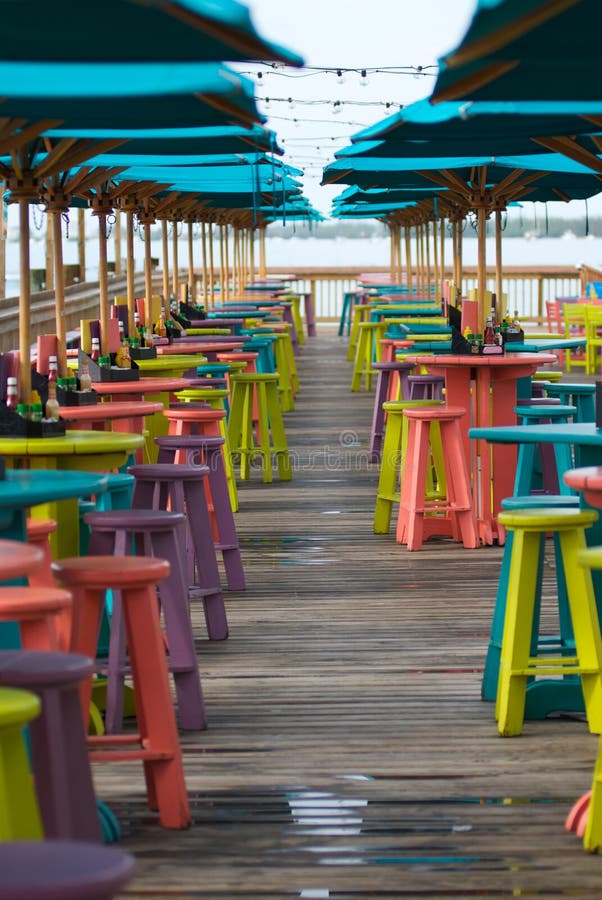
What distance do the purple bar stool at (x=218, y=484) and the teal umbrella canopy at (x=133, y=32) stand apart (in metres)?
2.93

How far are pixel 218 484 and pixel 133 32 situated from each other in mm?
3406

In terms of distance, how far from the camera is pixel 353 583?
22.9 ft

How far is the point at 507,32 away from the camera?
298 centimetres

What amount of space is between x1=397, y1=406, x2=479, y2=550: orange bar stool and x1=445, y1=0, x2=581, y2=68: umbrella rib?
4339 mm

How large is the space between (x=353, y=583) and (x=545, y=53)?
12.4 feet

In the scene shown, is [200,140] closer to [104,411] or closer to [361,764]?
[104,411]

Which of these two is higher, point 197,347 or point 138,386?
point 197,347

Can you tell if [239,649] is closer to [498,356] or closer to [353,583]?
[353,583]

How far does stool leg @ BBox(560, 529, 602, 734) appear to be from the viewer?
4254 mm

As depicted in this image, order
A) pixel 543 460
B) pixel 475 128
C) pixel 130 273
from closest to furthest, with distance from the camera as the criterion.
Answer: pixel 475 128 < pixel 543 460 < pixel 130 273

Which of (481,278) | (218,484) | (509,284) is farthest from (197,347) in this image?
(509,284)

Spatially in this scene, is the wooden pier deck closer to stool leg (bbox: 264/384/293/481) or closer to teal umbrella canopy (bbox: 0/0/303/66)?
teal umbrella canopy (bbox: 0/0/303/66)

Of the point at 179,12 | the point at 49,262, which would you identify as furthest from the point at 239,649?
the point at 49,262

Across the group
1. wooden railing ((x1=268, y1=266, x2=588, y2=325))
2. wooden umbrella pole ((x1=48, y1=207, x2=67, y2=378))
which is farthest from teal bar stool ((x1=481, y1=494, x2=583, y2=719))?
wooden railing ((x1=268, y1=266, x2=588, y2=325))
